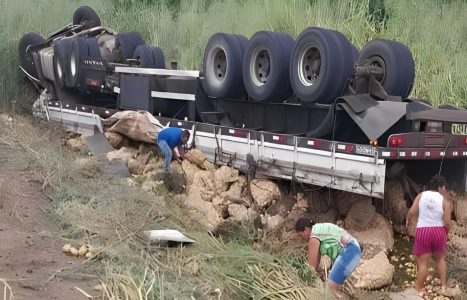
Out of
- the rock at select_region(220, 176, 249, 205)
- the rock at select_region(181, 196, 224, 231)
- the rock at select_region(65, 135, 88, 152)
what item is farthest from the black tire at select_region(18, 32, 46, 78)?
the rock at select_region(220, 176, 249, 205)

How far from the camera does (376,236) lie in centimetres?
745

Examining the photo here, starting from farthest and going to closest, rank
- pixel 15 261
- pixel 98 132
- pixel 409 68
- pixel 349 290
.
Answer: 1. pixel 98 132
2. pixel 409 68
3. pixel 349 290
4. pixel 15 261

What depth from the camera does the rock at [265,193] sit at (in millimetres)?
8156

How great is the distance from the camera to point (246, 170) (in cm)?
848

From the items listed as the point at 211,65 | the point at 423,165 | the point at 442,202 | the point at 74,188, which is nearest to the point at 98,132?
the point at 211,65

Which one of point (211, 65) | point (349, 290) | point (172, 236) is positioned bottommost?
point (349, 290)

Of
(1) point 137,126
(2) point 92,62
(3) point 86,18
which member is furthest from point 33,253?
(3) point 86,18

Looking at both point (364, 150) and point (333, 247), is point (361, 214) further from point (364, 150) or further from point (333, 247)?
point (333, 247)

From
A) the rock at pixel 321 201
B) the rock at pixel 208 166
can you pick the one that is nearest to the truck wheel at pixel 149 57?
the rock at pixel 208 166

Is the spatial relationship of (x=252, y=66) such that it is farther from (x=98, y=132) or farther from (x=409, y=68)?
(x=98, y=132)

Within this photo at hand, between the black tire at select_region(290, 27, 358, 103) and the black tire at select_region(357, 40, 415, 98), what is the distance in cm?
55

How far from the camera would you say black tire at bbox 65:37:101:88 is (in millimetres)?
11859

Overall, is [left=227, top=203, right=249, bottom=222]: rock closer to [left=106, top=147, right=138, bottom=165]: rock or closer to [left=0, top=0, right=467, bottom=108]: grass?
[left=106, top=147, right=138, bottom=165]: rock

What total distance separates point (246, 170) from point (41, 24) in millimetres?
10141
